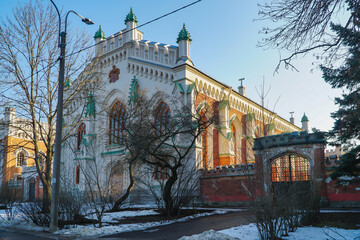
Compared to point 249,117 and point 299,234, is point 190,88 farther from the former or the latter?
point 299,234

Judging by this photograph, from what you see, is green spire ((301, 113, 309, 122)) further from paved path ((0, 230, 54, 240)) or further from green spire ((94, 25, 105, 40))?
paved path ((0, 230, 54, 240))

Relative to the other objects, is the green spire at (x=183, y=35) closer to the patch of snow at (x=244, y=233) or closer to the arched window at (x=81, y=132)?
the arched window at (x=81, y=132)

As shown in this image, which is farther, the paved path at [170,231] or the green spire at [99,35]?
the green spire at [99,35]

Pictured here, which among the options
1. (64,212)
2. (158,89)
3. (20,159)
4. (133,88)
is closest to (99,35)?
(133,88)

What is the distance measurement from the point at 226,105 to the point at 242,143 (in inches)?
268

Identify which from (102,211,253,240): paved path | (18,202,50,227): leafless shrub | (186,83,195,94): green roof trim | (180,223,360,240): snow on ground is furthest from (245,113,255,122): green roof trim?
(18,202,50,227): leafless shrub

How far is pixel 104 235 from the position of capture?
34.2 ft

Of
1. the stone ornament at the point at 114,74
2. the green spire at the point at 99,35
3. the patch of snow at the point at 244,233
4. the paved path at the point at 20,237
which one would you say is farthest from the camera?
the green spire at the point at 99,35

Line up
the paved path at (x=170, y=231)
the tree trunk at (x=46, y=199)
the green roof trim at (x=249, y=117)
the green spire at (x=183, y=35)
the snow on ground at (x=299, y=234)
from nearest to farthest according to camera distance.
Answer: the snow on ground at (x=299, y=234) → the paved path at (x=170, y=231) → the tree trunk at (x=46, y=199) → the green spire at (x=183, y=35) → the green roof trim at (x=249, y=117)

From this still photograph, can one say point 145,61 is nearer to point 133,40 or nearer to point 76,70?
point 133,40

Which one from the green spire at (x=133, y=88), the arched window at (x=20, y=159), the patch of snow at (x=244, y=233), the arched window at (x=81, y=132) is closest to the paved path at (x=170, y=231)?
the patch of snow at (x=244, y=233)

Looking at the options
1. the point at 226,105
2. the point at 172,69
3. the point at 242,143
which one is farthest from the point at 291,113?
the point at 172,69

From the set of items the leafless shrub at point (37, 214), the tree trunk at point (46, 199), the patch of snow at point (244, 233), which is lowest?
the patch of snow at point (244, 233)

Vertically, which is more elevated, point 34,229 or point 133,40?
point 133,40
